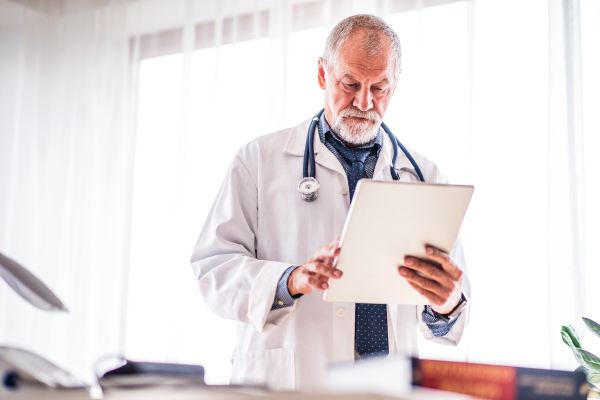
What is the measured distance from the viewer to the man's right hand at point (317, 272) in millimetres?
1161

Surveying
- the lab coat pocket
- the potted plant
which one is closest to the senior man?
the lab coat pocket

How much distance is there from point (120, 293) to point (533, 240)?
6.74 feet

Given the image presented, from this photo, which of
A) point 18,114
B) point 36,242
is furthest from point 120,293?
point 18,114

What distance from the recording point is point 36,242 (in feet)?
10.7

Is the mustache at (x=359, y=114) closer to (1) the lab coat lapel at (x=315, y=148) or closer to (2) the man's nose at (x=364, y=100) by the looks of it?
(2) the man's nose at (x=364, y=100)

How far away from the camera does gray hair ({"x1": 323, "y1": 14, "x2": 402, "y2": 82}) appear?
161cm

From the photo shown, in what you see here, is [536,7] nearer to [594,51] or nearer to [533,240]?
[594,51]

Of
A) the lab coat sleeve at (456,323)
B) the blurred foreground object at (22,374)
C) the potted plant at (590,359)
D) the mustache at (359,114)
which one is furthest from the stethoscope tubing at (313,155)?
the blurred foreground object at (22,374)

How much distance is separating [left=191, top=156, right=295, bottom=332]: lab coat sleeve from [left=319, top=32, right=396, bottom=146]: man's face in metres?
0.32

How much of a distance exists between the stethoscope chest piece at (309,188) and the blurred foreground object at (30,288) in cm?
90

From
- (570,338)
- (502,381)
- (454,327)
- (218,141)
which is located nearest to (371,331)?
Answer: (454,327)

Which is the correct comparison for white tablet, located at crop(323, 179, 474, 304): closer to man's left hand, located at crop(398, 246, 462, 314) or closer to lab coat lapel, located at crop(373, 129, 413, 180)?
man's left hand, located at crop(398, 246, 462, 314)

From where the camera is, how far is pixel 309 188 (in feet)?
5.07

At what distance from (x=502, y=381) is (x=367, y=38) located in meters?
1.16
